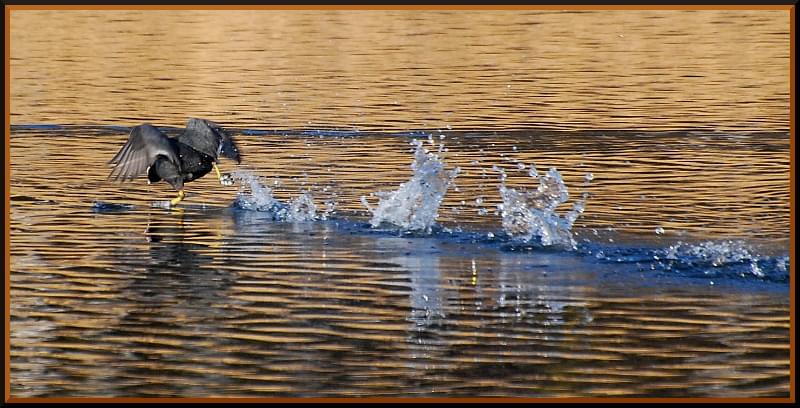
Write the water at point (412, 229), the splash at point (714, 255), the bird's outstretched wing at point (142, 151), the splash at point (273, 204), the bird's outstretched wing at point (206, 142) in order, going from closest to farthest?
the water at point (412, 229) < the splash at point (714, 255) < the bird's outstretched wing at point (142, 151) < the splash at point (273, 204) < the bird's outstretched wing at point (206, 142)

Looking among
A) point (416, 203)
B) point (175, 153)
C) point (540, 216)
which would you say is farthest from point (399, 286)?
point (175, 153)

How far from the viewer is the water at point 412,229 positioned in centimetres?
757

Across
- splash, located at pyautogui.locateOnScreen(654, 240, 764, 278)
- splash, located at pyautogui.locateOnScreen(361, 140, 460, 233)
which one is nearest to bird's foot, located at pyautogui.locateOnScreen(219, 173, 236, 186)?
splash, located at pyautogui.locateOnScreen(361, 140, 460, 233)

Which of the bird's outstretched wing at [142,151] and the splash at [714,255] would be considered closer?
the splash at [714,255]

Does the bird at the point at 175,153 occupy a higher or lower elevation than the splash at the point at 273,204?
higher

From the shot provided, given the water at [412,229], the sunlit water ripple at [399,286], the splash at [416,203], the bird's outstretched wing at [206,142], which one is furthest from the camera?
the bird's outstretched wing at [206,142]

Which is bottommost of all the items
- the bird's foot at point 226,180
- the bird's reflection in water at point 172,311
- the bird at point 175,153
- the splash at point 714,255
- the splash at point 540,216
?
the bird's reflection in water at point 172,311

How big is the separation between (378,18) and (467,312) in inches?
704

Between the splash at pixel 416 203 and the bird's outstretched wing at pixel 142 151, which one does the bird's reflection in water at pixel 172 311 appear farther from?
the splash at pixel 416 203

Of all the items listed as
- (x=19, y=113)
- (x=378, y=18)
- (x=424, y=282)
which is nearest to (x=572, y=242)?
(x=424, y=282)

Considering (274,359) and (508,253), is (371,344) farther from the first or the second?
(508,253)

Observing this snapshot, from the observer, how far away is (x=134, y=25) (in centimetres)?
2569

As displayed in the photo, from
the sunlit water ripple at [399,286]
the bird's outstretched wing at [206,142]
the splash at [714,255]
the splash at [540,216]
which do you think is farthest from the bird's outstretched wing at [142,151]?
the splash at [714,255]

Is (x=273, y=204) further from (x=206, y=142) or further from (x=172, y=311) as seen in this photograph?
(x=172, y=311)
